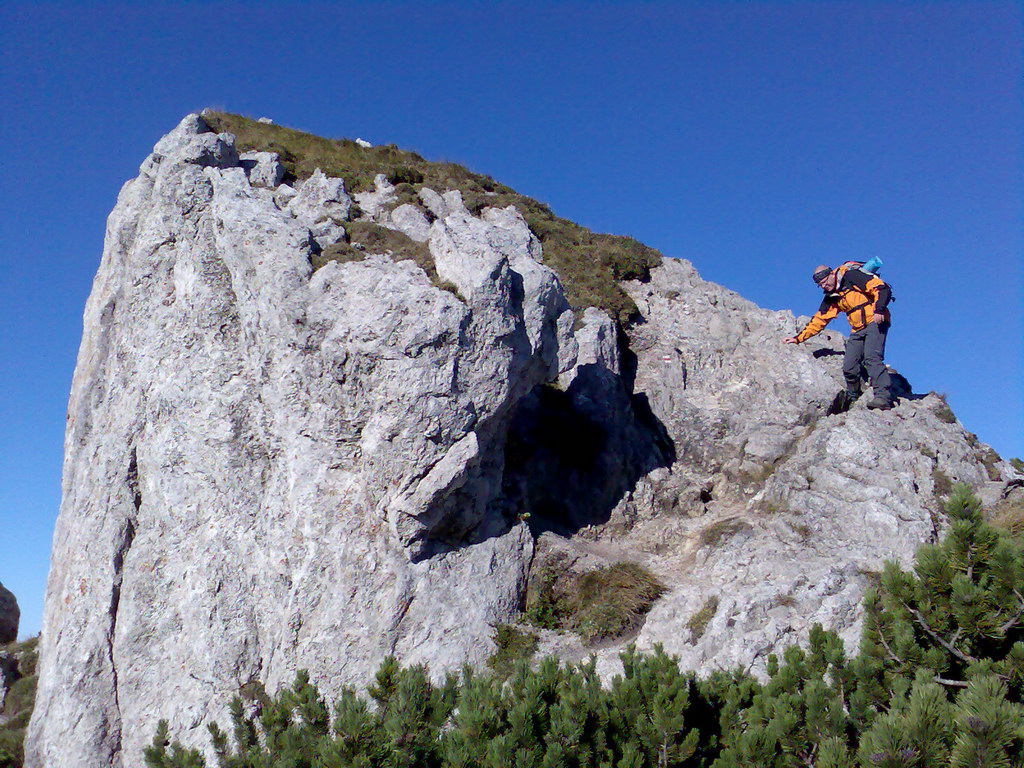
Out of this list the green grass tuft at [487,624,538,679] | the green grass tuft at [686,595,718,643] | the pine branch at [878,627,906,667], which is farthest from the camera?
the green grass tuft at [487,624,538,679]

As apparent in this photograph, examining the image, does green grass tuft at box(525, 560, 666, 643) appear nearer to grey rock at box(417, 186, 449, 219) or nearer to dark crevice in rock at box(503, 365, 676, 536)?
dark crevice in rock at box(503, 365, 676, 536)

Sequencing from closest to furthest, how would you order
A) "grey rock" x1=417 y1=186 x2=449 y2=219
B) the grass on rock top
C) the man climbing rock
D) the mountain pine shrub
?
1. the mountain pine shrub
2. the man climbing rock
3. the grass on rock top
4. "grey rock" x1=417 y1=186 x2=449 y2=219

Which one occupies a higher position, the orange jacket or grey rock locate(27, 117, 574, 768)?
the orange jacket

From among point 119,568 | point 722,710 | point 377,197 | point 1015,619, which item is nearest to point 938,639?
point 1015,619

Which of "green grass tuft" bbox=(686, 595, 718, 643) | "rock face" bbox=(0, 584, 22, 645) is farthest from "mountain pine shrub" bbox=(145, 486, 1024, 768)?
"rock face" bbox=(0, 584, 22, 645)

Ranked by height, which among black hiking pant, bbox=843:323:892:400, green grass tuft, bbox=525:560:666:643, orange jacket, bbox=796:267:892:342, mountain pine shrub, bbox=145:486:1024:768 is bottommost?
mountain pine shrub, bbox=145:486:1024:768

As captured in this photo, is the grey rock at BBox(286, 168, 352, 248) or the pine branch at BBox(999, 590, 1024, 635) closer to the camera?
the pine branch at BBox(999, 590, 1024, 635)

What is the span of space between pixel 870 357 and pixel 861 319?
3.17 ft

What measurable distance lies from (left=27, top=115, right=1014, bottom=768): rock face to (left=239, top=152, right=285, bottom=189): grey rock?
7.89 ft

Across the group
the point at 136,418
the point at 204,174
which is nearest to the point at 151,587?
the point at 136,418

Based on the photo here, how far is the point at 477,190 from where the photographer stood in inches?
1150

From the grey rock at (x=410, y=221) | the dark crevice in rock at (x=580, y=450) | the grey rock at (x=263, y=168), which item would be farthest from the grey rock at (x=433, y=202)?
the dark crevice in rock at (x=580, y=450)

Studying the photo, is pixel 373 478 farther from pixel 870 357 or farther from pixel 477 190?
pixel 477 190

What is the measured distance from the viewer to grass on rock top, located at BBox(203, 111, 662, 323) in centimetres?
2380
